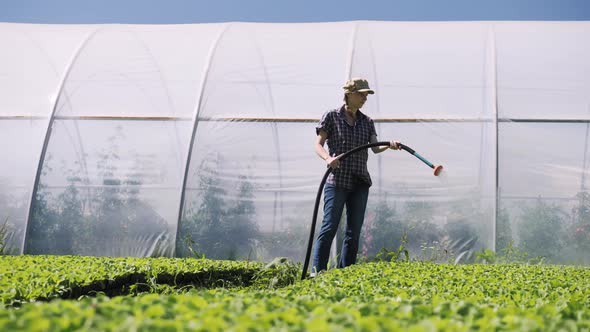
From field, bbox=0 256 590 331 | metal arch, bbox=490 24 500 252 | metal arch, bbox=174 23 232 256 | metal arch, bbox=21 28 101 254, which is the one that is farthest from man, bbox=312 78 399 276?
metal arch, bbox=21 28 101 254

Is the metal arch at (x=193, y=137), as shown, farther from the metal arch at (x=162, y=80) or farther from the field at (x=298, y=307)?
the field at (x=298, y=307)

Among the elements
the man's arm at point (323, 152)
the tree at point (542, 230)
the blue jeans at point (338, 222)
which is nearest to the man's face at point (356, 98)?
the man's arm at point (323, 152)

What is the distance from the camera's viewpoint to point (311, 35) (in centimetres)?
1075

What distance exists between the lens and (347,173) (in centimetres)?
640

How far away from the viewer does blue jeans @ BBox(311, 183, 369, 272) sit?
622 centimetres

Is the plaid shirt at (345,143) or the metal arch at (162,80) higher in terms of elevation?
the metal arch at (162,80)

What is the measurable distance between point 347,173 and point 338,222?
0.48 m

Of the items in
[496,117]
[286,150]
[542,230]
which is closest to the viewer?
[542,230]

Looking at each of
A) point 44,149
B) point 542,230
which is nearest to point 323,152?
point 542,230

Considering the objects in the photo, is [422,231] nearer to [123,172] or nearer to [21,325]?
[123,172]

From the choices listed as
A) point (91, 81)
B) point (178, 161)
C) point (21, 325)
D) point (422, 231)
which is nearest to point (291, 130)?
point (178, 161)

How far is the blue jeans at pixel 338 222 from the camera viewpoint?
622 centimetres

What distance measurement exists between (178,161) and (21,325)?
7618 millimetres

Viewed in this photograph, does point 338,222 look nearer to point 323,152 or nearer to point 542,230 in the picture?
point 323,152
